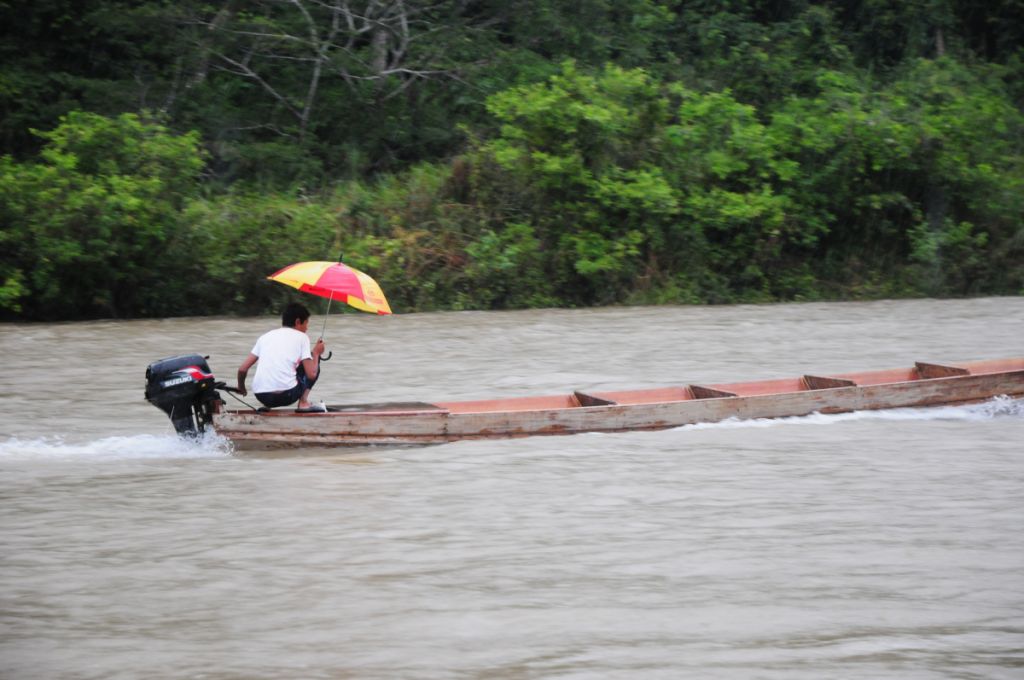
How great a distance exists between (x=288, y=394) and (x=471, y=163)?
40.3ft

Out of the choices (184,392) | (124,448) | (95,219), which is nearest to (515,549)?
(184,392)

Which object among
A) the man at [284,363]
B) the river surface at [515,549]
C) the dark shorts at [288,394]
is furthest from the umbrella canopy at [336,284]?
the river surface at [515,549]

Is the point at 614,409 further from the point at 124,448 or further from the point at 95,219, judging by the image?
the point at 95,219

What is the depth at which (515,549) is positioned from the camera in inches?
280

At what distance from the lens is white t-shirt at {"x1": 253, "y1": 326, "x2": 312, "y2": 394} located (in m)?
9.23

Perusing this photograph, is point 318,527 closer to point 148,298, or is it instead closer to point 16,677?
point 16,677

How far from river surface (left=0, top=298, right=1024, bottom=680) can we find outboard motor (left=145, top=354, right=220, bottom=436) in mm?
243

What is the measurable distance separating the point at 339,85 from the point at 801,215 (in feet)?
30.5

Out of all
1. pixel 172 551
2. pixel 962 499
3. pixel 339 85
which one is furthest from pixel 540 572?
→ pixel 339 85

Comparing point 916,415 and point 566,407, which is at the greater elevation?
point 566,407

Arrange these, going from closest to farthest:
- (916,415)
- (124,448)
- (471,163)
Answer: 1. (124,448)
2. (916,415)
3. (471,163)

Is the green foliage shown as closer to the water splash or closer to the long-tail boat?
the water splash

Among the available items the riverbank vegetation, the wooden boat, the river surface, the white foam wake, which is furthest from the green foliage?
the white foam wake

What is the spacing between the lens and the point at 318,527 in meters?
7.60
